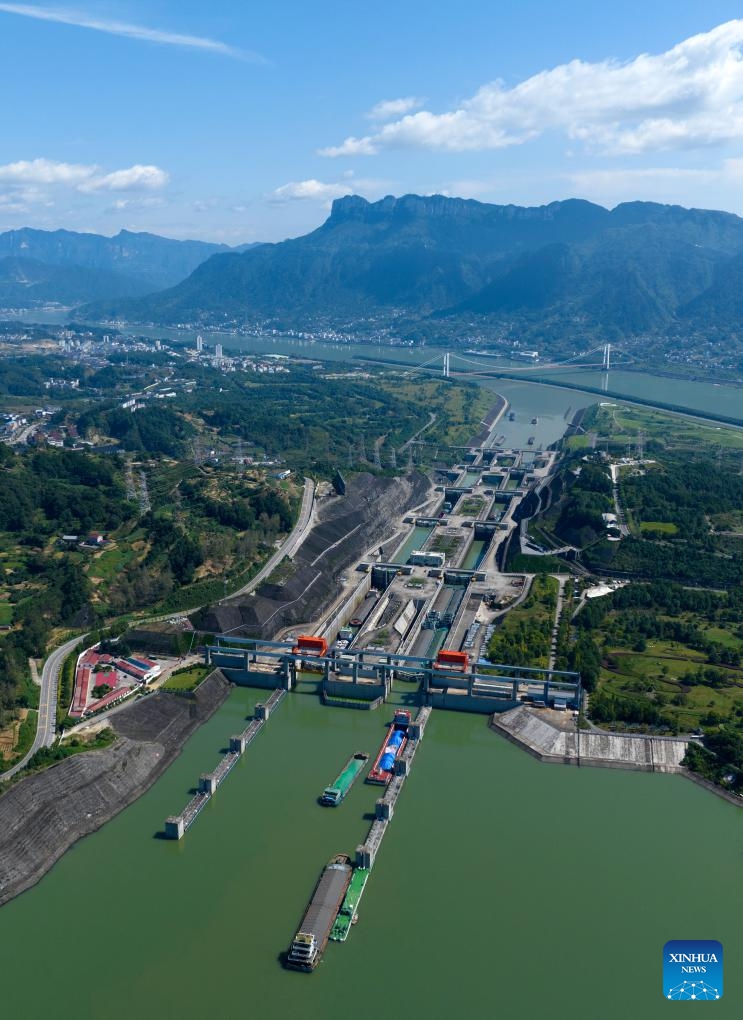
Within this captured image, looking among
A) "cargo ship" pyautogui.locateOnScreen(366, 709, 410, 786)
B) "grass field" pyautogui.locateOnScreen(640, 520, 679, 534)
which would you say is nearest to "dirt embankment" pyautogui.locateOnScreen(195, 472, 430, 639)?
"cargo ship" pyautogui.locateOnScreen(366, 709, 410, 786)

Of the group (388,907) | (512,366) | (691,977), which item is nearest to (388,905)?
(388,907)

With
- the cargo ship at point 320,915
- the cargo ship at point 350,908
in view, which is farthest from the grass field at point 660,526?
the cargo ship at point 350,908

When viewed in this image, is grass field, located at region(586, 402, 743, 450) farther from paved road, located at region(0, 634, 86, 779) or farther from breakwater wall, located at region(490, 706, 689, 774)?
paved road, located at region(0, 634, 86, 779)

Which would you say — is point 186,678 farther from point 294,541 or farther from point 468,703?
point 294,541

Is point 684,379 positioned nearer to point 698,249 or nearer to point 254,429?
point 254,429

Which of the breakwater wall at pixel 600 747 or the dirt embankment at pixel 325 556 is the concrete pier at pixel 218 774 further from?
the breakwater wall at pixel 600 747
